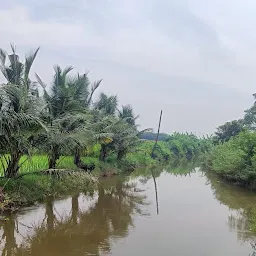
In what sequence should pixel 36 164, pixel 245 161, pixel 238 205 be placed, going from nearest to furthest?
pixel 238 205
pixel 36 164
pixel 245 161

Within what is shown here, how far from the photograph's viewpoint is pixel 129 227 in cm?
926

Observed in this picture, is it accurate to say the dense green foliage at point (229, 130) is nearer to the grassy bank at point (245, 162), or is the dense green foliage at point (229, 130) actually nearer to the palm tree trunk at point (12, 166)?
the grassy bank at point (245, 162)

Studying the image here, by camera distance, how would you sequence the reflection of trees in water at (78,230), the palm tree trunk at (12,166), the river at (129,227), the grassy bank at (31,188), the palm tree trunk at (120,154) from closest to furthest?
the reflection of trees in water at (78,230) < the river at (129,227) < the grassy bank at (31,188) < the palm tree trunk at (12,166) < the palm tree trunk at (120,154)

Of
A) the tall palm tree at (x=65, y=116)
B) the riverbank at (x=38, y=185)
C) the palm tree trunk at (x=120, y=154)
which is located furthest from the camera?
the palm tree trunk at (x=120, y=154)

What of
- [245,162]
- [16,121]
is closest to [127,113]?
[245,162]

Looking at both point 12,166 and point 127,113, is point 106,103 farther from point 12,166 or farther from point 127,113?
point 12,166

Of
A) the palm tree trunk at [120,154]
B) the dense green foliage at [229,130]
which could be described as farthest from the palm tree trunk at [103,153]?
the dense green foliage at [229,130]

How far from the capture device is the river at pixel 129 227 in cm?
743

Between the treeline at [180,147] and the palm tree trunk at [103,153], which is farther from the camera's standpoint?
the treeline at [180,147]

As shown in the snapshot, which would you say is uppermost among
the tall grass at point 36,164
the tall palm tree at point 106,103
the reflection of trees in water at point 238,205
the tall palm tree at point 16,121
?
the tall palm tree at point 106,103

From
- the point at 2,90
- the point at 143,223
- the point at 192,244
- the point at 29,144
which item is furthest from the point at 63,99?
the point at 192,244

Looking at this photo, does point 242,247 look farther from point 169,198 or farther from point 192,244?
point 169,198

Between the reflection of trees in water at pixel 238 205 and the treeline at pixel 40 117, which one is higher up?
the treeline at pixel 40 117

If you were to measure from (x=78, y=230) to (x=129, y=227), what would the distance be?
4.53 feet
